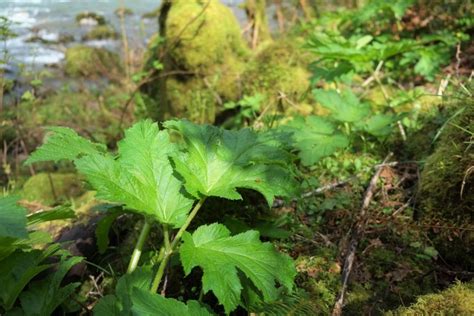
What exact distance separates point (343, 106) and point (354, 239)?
117 cm

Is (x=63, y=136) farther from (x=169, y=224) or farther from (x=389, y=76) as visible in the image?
(x=389, y=76)

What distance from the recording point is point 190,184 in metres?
1.67

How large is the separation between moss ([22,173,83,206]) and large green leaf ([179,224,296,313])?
400cm

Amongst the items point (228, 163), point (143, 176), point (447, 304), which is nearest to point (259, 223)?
point (228, 163)

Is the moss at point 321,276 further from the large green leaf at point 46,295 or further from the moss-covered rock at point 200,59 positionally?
the moss-covered rock at point 200,59

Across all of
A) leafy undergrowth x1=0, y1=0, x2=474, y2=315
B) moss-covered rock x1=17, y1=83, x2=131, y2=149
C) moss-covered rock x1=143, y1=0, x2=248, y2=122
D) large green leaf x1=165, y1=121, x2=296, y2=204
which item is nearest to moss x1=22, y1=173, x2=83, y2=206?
moss-covered rock x1=17, y1=83, x2=131, y2=149

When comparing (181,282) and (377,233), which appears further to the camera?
(377,233)

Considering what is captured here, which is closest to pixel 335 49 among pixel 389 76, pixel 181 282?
pixel 389 76

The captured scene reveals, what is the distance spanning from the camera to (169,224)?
5.49ft

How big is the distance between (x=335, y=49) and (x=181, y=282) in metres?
2.16

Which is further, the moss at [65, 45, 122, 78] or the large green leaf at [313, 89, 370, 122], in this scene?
the moss at [65, 45, 122, 78]

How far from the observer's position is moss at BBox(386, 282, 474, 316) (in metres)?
1.33

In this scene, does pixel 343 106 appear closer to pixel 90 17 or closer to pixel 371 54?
pixel 371 54

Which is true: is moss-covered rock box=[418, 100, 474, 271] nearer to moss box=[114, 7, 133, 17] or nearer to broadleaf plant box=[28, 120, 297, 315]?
broadleaf plant box=[28, 120, 297, 315]
